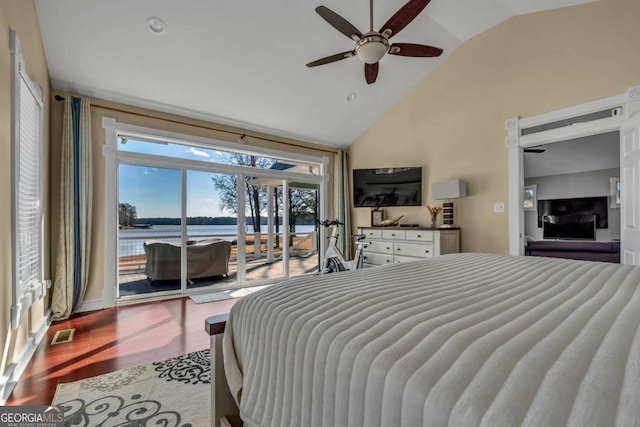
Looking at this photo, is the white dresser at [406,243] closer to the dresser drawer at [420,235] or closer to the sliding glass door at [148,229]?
the dresser drawer at [420,235]

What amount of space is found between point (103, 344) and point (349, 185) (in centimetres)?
446

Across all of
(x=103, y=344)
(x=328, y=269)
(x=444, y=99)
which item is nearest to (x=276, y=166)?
(x=328, y=269)

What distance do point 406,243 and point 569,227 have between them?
531 cm

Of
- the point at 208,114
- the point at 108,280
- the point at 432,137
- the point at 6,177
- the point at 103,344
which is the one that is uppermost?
the point at 208,114

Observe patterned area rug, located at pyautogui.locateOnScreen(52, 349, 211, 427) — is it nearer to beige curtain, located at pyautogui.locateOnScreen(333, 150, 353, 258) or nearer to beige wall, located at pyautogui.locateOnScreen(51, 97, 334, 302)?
beige wall, located at pyautogui.locateOnScreen(51, 97, 334, 302)

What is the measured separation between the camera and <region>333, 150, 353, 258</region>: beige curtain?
18.5 feet

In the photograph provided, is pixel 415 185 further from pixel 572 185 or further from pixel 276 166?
pixel 572 185

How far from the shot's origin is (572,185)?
693cm

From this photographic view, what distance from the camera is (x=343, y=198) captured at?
569 centimetres

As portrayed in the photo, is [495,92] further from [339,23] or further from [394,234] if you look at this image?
[339,23]

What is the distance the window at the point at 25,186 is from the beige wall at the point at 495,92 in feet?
15.1

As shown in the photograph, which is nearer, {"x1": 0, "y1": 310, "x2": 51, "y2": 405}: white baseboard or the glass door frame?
{"x1": 0, "y1": 310, "x2": 51, "y2": 405}: white baseboard

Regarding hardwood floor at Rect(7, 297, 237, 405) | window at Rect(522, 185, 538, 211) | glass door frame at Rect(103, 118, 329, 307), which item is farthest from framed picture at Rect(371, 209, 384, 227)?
window at Rect(522, 185, 538, 211)

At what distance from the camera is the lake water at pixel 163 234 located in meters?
3.90
